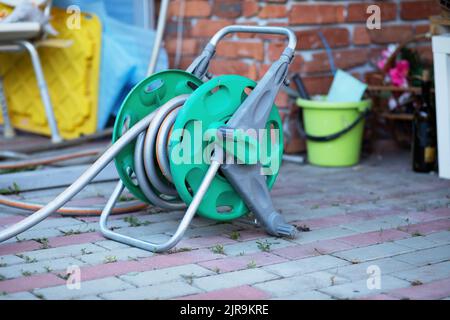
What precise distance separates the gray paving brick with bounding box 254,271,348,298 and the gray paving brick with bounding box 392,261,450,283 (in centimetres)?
20

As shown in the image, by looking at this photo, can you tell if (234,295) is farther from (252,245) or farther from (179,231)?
(252,245)

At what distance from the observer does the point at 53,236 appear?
292cm

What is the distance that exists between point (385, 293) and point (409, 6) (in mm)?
2697

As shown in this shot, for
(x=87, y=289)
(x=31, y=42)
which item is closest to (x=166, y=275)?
(x=87, y=289)

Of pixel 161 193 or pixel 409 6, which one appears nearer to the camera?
pixel 161 193

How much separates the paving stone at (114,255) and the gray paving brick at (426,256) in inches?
33.8

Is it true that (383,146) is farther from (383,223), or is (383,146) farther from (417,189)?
(383,223)

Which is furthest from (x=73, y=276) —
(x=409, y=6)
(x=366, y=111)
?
(x=409, y=6)

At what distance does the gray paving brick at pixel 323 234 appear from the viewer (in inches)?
114

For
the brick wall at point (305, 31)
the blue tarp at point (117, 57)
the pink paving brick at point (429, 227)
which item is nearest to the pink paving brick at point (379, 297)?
the pink paving brick at point (429, 227)

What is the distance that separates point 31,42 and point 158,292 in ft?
8.19

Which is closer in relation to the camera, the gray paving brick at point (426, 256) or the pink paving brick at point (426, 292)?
the pink paving brick at point (426, 292)

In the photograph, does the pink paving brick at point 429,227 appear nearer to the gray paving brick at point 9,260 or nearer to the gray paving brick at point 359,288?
the gray paving brick at point 359,288

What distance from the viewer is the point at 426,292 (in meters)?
2.32
